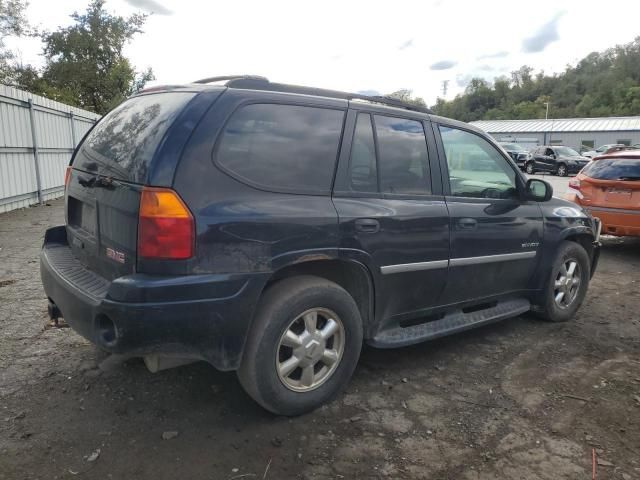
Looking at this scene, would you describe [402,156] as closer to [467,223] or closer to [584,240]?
[467,223]

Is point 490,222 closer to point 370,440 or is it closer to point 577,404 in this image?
point 577,404

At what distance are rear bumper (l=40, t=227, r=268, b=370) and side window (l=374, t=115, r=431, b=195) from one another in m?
1.16

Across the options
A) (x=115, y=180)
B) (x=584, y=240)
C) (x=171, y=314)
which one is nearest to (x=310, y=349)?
(x=171, y=314)

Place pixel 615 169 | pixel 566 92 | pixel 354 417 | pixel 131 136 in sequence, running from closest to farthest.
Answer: pixel 131 136 → pixel 354 417 → pixel 615 169 → pixel 566 92

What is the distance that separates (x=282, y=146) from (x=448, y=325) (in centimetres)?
181

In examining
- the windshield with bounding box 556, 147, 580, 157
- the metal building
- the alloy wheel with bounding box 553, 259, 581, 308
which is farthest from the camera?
the metal building

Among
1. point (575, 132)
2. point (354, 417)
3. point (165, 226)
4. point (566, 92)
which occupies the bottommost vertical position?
point (354, 417)

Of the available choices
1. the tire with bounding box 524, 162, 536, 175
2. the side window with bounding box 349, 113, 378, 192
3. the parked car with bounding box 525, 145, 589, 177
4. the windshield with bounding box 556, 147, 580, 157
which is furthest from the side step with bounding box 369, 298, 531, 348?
the tire with bounding box 524, 162, 536, 175

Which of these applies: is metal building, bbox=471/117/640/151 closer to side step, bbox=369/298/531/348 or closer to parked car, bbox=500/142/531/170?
parked car, bbox=500/142/531/170

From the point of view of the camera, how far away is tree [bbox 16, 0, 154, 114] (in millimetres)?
31688

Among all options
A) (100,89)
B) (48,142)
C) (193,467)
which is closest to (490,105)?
(100,89)

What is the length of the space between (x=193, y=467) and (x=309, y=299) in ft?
3.32

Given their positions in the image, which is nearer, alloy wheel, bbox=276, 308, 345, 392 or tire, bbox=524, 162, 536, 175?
alloy wheel, bbox=276, 308, 345, 392

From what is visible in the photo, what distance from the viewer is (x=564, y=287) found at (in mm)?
4617
